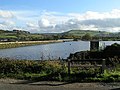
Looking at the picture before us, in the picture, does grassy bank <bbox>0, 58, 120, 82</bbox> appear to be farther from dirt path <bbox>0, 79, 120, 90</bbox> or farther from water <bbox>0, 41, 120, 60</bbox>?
water <bbox>0, 41, 120, 60</bbox>

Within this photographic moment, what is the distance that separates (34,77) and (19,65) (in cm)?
253

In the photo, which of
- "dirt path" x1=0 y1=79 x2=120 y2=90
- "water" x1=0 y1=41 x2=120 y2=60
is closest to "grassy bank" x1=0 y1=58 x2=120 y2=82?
"dirt path" x1=0 y1=79 x2=120 y2=90

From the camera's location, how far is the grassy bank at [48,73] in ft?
46.2

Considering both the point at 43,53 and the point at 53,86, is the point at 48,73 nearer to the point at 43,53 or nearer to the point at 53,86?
the point at 53,86

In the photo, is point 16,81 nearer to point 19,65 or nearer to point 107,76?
point 19,65

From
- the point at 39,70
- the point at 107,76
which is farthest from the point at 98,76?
the point at 39,70

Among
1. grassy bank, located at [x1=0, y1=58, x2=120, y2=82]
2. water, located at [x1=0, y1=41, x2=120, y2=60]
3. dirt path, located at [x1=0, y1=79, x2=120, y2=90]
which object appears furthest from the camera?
water, located at [x1=0, y1=41, x2=120, y2=60]

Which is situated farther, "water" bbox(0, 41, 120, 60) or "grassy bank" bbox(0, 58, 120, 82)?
"water" bbox(0, 41, 120, 60)

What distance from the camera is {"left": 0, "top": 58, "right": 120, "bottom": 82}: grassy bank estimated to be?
14094 mm

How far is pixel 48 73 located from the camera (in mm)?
15758

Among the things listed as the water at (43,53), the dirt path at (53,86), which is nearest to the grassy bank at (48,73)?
the dirt path at (53,86)

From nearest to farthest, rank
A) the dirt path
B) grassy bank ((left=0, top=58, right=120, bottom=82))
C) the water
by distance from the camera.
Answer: the dirt path < grassy bank ((left=0, top=58, right=120, bottom=82)) < the water

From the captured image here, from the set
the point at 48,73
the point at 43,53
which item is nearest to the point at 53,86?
the point at 48,73

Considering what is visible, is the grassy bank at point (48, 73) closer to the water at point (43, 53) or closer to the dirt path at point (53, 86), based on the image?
the dirt path at point (53, 86)
